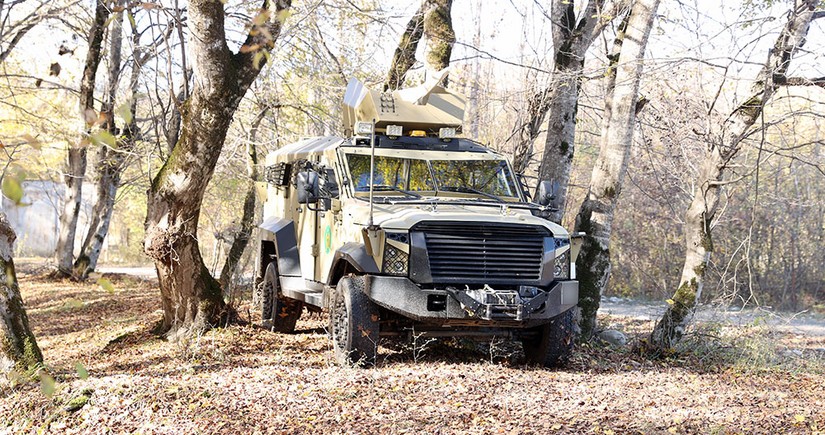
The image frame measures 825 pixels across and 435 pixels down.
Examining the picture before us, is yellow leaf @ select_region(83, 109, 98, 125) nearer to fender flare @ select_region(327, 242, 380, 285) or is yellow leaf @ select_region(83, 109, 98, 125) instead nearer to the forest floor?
the forest floor

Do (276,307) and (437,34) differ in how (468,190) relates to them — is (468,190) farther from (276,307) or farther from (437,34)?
(437,34)

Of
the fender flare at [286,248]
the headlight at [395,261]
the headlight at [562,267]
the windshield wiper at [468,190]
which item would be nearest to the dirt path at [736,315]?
the windshield wiper at [468,190]

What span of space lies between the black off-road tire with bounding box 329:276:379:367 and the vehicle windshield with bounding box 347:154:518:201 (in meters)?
1.34

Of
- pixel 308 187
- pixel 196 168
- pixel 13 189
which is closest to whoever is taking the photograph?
pixel 13 189

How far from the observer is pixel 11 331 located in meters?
8.27

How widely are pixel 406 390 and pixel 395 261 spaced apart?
1.33m

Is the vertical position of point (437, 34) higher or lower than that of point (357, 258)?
higher

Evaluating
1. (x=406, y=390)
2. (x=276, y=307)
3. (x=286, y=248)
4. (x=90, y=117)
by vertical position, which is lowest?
(x=406, y=390)

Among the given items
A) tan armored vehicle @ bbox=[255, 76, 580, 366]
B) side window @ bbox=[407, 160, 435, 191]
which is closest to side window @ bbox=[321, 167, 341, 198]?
tan armored vehicle @ bbox=[255, 76, 580, 366]

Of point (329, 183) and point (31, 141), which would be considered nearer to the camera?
point (31, 141)

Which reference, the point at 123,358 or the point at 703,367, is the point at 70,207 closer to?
the point at 123,358

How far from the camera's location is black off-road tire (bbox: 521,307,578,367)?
8.75 meters

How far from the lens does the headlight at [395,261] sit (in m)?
8.16

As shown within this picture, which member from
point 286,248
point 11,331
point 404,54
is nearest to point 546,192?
point 286,248
